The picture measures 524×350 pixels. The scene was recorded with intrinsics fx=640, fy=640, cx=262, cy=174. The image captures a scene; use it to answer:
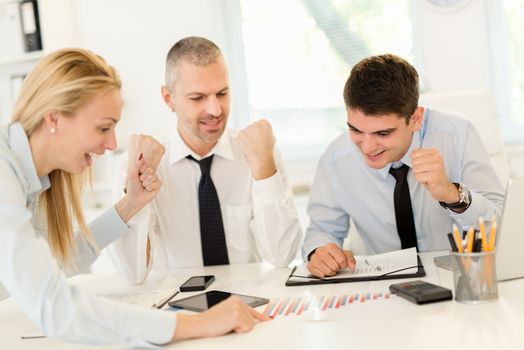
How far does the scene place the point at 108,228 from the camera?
1868 millimetres

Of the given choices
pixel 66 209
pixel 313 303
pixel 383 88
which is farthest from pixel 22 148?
pixel 383 88

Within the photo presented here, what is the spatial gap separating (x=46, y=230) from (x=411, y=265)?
94 centimetres

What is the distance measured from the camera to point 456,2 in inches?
127

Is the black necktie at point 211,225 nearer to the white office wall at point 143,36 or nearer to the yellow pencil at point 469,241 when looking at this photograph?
the yellow pencil at point 469,241

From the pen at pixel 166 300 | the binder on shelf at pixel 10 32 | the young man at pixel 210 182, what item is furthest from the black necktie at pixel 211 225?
the binder on shelf at pixel 10 32

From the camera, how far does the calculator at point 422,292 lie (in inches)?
50.9

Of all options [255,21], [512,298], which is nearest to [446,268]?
[512,298]

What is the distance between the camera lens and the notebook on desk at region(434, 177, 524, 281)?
134 centimetres

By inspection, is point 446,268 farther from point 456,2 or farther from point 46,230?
point 456,2

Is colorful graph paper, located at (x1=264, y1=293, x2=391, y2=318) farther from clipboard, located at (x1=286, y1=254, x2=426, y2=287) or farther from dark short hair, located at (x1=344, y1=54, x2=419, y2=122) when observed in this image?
dark short hair, located at (x1=344, y1=54, x2=419, y2=122)

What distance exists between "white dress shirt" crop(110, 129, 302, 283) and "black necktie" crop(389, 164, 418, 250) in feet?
1.14

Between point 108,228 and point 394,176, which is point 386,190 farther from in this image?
point 108,228

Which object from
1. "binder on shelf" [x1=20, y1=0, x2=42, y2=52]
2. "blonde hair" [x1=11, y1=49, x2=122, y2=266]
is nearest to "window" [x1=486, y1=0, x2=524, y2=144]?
"blonde hair" [x1=11, y1=49, x2=122, y2=266]

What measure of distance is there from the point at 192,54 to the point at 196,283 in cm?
85
